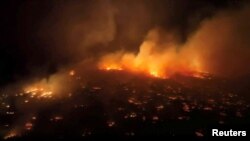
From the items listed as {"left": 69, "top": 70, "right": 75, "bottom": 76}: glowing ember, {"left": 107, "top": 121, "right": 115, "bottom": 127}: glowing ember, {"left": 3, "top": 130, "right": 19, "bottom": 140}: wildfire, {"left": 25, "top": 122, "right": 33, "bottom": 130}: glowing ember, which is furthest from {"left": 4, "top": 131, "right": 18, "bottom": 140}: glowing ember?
{"left": 69, "top": 70, "right": 75, "bottom": 76}: glowing ember

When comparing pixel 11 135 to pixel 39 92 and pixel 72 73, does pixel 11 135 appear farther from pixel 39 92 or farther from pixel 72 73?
pixel 72 73

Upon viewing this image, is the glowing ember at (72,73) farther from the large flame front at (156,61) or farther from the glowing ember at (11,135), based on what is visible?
the glowing ember at (11,135)

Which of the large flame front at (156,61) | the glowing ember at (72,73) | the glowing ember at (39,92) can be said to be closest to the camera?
the glowing ember at (39,92)

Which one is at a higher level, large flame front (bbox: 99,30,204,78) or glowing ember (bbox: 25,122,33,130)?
large flame front (bbox: 99,30,204,78)

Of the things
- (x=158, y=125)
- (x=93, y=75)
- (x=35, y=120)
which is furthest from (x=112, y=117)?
(x=93, y=75)

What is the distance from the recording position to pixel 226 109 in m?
34.5

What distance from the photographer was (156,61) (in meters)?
49.2

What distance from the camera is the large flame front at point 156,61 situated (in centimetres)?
4728

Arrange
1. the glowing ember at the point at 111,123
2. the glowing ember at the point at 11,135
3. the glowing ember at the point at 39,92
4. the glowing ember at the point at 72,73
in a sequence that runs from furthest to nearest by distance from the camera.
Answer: the glowing ember at the point at 72,73 → the glowing ember at the point at 39,92 → the glowing ember at the point at 111,123 → the glowing ember at the point at 11,135

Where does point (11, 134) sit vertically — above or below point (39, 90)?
below

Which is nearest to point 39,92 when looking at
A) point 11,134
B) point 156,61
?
point 11,134

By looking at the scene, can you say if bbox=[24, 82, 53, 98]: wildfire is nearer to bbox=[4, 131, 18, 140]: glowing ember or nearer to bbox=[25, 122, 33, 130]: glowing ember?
bbox=[25, 122, 33, 130]: glowing ember

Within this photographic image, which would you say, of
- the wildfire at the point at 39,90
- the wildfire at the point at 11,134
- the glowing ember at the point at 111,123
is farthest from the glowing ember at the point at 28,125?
the wildfire at the point at 39,90

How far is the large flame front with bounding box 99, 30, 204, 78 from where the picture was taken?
4728cm
